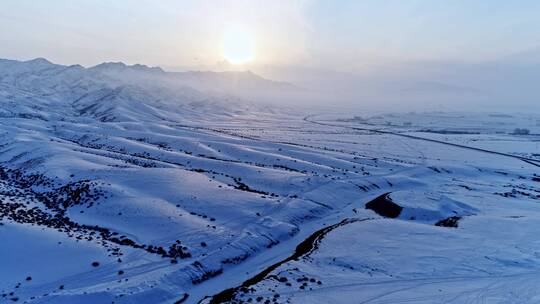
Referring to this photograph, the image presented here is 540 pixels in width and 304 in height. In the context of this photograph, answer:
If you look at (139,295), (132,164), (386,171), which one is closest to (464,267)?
(139,295)

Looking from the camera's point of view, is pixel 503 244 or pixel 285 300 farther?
pixel 503 244

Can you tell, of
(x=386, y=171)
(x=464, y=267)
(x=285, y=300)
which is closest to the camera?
(x=285, y=300)

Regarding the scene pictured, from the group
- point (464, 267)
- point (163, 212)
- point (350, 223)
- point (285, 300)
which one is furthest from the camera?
point (350, 223)

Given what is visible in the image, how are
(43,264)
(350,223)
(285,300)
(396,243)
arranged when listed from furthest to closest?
(350,223) < (396,243) < (43,264) < (285,300)

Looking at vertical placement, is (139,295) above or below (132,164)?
below

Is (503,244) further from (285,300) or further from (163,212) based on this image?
(163,212)

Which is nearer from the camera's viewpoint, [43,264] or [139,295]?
[139,295]

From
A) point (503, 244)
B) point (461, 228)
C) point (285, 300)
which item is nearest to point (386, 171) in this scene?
point (461, 228)

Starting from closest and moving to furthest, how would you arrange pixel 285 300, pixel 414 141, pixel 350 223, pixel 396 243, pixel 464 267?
pixel 285 300, pixel 464 267, pixel 396 243, pixel 350 223, pixel 414 141

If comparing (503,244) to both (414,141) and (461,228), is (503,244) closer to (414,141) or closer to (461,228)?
(461,228)
